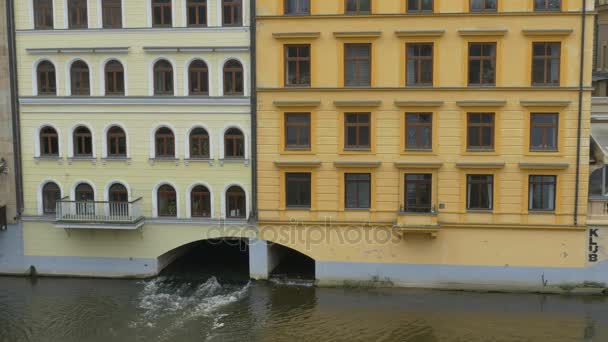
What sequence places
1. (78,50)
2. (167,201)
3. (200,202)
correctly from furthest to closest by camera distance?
(167,201)
(200,202)
(78,50)

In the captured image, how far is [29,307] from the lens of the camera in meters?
20.8

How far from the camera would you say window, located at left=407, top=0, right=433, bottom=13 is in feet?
70.5

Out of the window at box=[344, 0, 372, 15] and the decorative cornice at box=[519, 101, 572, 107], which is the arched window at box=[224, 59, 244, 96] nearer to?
the window at box=[344, 0, 372, 15]

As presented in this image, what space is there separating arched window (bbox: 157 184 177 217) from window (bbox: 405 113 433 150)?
9865mm

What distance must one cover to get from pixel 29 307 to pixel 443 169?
16.5 metres

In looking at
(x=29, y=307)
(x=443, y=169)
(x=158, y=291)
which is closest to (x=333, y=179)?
(x=443, y=169)

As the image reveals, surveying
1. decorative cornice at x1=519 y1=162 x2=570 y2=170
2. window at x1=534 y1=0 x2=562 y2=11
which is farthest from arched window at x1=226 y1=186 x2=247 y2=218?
window at x1=534 y1=0 x2=562 y2=11

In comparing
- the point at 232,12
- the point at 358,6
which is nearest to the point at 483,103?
the point at 358,6

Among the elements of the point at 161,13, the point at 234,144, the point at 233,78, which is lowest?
the point at 234,144

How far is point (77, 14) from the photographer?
75.1 ft

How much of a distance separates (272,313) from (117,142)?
9.68 metres

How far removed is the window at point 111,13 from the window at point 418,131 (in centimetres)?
1227

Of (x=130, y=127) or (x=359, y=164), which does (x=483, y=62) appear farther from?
(x=130, y=127)

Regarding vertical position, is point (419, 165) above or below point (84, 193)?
above
